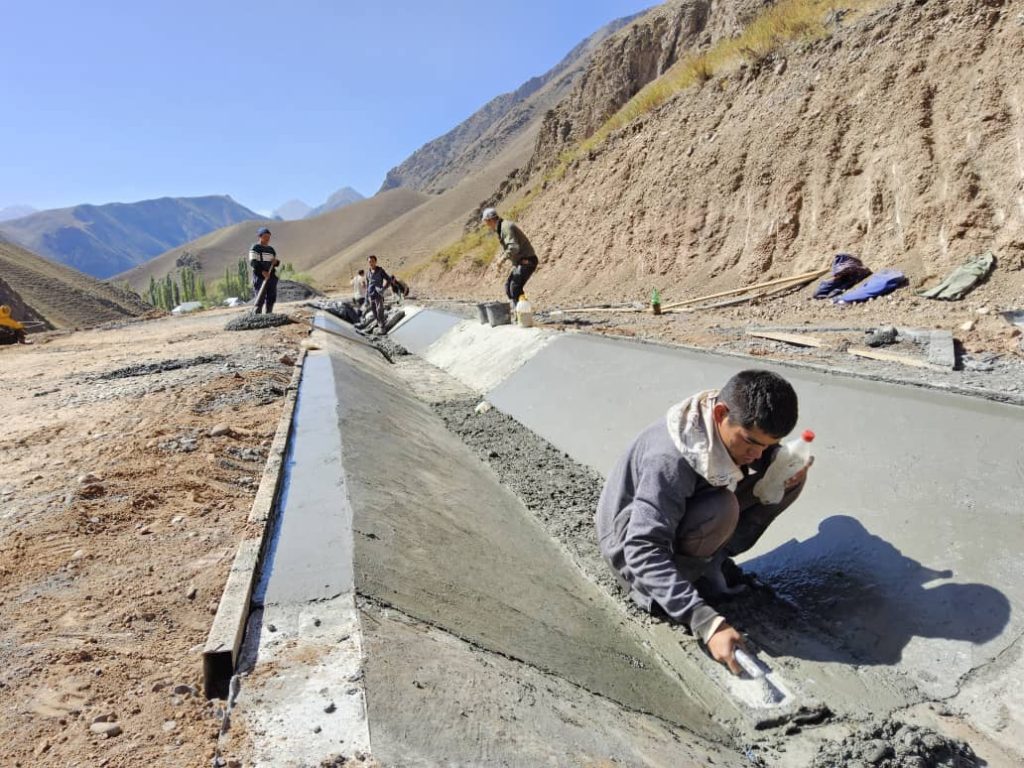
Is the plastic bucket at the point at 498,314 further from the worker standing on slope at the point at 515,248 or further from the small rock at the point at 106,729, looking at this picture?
the small rock at the point at 106,729

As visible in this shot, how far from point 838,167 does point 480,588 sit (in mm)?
10817

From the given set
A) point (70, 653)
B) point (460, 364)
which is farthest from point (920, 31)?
point (70, 653)

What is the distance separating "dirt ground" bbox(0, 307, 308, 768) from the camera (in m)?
1.60

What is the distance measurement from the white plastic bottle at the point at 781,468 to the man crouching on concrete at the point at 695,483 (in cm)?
3

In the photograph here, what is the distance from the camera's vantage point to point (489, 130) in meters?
105

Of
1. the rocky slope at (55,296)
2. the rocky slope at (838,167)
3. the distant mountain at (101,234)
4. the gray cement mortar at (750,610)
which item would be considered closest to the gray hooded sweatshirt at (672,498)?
the gray cement mortar at (750,610)

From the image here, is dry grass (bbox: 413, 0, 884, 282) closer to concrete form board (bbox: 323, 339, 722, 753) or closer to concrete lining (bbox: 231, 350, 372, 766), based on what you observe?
concrete form board (bbox: 323, 339, 722, 753)

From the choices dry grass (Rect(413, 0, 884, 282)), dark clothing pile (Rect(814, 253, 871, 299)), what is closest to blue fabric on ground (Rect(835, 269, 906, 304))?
dark clothing pile (Rect(814, 253, 871, 299))

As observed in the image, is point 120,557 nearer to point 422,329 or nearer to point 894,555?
point 894,555

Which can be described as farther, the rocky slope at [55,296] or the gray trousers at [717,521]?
the rocky slope at [55,296]

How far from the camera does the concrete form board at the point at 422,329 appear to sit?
10906 millimetres

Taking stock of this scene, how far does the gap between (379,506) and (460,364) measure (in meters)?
5.80

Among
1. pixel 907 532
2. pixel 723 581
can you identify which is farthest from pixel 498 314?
pixel 907 532

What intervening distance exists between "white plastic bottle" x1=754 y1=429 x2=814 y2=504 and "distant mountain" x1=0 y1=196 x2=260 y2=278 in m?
151
